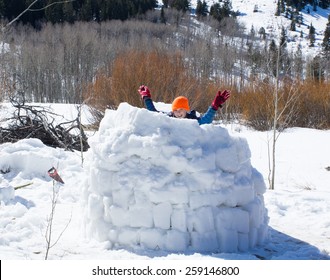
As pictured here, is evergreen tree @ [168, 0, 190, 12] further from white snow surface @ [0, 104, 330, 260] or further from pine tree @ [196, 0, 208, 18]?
white snow surface @ [0, 104, 330, 260]

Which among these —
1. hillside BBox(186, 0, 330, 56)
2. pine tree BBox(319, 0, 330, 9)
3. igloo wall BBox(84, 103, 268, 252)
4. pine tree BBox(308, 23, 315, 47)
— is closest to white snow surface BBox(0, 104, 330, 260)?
igloo wall BBox(84, 103, 268, 252)

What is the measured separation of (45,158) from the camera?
9.06 metres

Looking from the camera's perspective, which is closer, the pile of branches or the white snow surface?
the white snow surface

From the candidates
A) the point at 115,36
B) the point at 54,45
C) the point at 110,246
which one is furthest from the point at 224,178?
the point at 115,36

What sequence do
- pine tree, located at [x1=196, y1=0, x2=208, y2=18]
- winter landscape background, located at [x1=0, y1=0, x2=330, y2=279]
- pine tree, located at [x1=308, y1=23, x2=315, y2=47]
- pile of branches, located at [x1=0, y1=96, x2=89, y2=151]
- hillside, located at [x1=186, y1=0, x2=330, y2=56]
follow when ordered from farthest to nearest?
1. pine tree, located at [x1=196, y1=0, x2=208, y2=18]
2. hillside, located at [x1=186, y1=0, x2=330, y2=56]
3. pine tree, located at [x1=308, y1=23, x2=315, y2=47]
4. pile of branches, located at [x1=0, y1=96, x2=89, y2=151]
5. winter landscape background, located at [x1=0, y1=0, x2=330, y2=279]

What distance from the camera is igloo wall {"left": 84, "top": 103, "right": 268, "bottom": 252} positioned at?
198 inches

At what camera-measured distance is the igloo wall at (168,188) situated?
16.5 ft

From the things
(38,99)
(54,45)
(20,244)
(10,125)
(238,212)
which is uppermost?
(238,212)

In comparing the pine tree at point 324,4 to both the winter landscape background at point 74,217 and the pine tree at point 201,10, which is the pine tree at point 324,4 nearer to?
the pine tree at point 201,10

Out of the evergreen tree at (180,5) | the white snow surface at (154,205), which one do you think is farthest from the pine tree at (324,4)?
the white snow surface at (154,205)

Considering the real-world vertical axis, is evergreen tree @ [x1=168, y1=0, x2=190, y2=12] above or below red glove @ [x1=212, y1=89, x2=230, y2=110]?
below

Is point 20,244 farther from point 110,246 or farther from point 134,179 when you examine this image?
point 134,179

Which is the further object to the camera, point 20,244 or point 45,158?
point 45,158

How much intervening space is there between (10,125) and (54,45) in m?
43.3
